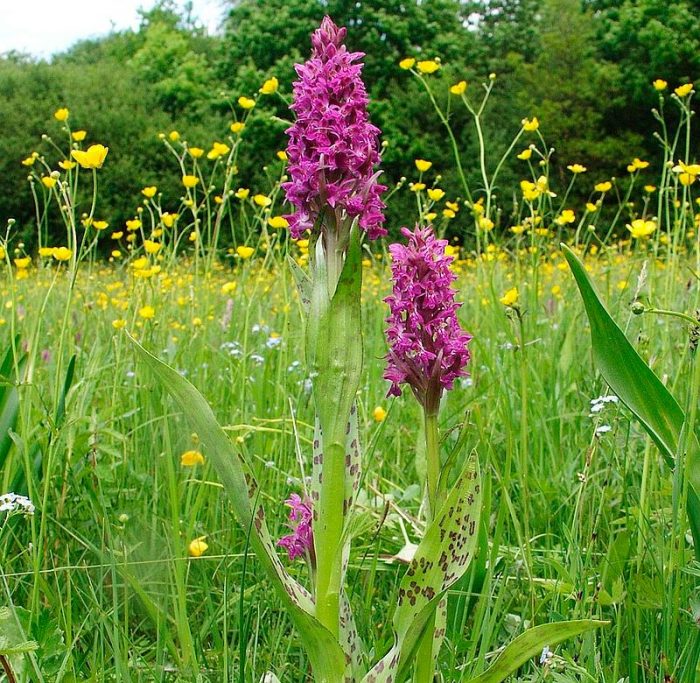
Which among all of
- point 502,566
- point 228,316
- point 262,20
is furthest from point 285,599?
point 262,20

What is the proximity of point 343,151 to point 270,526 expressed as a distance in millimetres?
860

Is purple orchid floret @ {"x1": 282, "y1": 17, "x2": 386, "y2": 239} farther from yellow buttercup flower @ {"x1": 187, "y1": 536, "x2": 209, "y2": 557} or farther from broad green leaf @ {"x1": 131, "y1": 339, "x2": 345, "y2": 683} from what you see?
yellow buttercup flower @ {"x1": 187, "y1": 536, "x2": 209, "y2": 557}

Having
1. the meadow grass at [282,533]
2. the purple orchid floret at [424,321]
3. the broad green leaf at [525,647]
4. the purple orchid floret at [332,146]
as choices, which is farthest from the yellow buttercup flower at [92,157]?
the broad green leaf at [525,647]

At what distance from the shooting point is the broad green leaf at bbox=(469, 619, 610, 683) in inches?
32.2

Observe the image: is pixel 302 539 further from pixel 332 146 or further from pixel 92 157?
pixel 92 157

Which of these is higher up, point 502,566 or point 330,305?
point 330,305

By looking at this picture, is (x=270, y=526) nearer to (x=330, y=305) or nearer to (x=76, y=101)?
(x=330, y=305)

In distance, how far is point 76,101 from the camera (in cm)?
1792

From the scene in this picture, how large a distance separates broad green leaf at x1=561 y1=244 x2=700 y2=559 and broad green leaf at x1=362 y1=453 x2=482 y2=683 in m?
0.25

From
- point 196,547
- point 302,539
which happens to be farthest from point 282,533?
point 302,539

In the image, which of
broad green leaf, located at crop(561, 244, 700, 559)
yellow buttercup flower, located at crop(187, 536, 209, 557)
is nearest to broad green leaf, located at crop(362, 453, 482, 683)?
broad green leaf, located at crop(561, 244, 700, 559)

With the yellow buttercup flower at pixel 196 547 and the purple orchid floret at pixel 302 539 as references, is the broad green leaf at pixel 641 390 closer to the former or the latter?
the purple orchid floret at pixel 302 539

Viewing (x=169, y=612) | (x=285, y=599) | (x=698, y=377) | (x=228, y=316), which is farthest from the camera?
(x=228, y=316)

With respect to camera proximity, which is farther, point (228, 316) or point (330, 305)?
point (228, 316)
